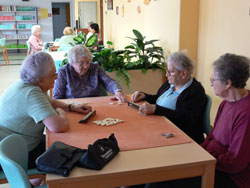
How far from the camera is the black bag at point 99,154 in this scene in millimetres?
1285

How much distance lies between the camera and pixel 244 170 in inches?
61.2

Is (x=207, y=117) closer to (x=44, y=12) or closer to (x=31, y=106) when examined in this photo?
(x=31, y=106)

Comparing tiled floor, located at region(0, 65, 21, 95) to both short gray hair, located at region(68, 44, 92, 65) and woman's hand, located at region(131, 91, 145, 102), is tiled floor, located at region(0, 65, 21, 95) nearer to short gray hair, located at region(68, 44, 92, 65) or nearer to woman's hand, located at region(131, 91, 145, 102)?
short gray hair, located at region(68, 44, 92, 65)

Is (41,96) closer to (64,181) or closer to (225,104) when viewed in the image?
(64,181)

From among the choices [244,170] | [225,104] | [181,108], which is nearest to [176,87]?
[181,108]

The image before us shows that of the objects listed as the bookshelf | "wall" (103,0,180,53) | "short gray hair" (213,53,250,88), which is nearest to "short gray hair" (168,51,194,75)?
"short gray hair" (213,53,250,88)

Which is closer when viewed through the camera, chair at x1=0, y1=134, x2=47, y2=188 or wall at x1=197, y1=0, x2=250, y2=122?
chair at x1=0, y1=134, x2=47, y2=188

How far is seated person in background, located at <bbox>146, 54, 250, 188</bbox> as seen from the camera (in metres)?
1.50

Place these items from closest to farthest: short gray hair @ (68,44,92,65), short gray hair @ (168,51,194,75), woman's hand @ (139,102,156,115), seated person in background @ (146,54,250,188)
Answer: seated person in background @ (146,54,250,188) → woman's hand @ (139,102,156,115) → short gray hair @ (168,51,194,75) → short gray hair @ (68,44,92,65)

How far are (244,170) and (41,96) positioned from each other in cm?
129

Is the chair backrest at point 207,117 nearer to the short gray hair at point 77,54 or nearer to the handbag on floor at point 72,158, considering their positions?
the handbag on floor at point 72,158

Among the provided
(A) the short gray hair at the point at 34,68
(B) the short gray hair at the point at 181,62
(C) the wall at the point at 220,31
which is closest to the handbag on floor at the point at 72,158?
(A) the short gray hair at the point at 34,68

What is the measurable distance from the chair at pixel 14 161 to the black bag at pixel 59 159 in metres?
0.10

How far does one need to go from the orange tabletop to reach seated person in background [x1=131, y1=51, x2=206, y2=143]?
9cm
